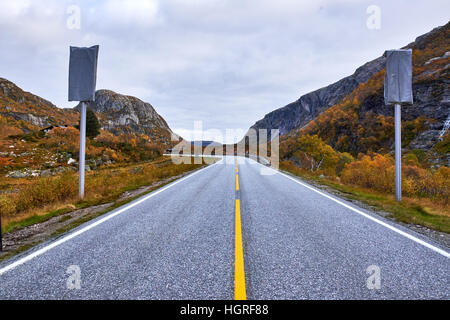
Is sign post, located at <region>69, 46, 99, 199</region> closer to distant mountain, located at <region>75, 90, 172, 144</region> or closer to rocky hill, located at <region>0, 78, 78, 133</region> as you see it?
rocky hill, located at <region>0, 78, 78, 133</region>

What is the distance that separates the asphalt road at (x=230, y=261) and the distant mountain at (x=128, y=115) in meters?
123

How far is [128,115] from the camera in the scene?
14175 centimetres

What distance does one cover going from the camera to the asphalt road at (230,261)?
8.00ft

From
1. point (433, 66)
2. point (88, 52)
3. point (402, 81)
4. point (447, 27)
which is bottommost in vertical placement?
point (402, 81)

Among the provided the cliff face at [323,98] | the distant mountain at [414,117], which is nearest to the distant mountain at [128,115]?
the distant mountain at [414,117]

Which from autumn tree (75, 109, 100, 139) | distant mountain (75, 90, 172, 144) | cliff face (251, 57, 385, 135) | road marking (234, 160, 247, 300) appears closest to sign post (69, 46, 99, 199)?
road marking (234, 160, 247, 300)

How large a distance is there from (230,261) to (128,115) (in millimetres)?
155961

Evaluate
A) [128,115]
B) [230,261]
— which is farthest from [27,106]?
[230,261]

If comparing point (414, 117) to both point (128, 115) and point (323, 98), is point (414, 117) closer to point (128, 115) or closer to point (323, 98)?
point (323, 98)
